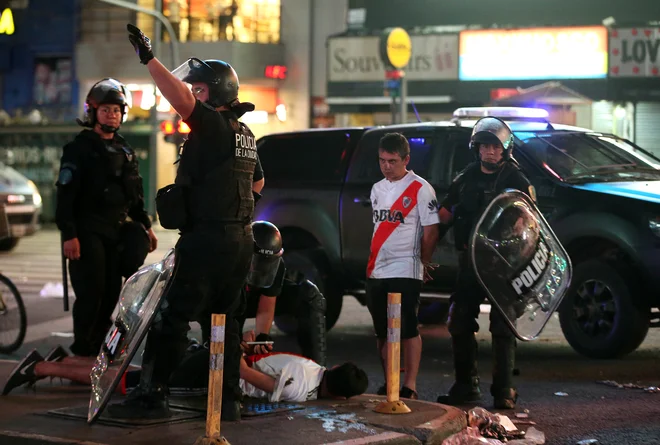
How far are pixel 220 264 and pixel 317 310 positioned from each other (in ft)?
5.10

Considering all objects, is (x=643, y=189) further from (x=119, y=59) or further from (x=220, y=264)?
(x=119, y=59)

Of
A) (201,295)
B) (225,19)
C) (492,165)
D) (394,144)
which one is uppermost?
(225,19)

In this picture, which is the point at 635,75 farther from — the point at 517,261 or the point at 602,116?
the point at 517,261

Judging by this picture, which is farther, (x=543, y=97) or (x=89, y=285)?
(x=543, y=97)

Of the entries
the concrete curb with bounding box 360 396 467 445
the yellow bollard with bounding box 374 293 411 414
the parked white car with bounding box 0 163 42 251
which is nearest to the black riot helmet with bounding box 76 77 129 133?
the yellow bollard with bounding box 374 293 411 414

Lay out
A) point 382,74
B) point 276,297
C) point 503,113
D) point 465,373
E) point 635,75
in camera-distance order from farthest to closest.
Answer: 1. point 382,74
2. point 635,75
3. point 503,113
4. point 465,373
5. point 276,297

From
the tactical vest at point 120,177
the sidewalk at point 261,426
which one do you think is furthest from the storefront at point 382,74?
the sidewalk at point 261,426

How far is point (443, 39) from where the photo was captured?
95.1ft

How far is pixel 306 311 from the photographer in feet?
24.6

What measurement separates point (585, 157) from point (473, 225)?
2812mm

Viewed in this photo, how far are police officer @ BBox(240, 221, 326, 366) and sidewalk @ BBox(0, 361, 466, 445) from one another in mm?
580

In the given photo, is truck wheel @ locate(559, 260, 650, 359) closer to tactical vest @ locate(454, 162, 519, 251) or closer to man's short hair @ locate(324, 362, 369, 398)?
tactical vest @ locate(454, 162, 519, 251)

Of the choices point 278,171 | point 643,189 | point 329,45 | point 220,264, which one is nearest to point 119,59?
point 329,45

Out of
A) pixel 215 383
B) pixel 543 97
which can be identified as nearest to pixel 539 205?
pixel 215 383
